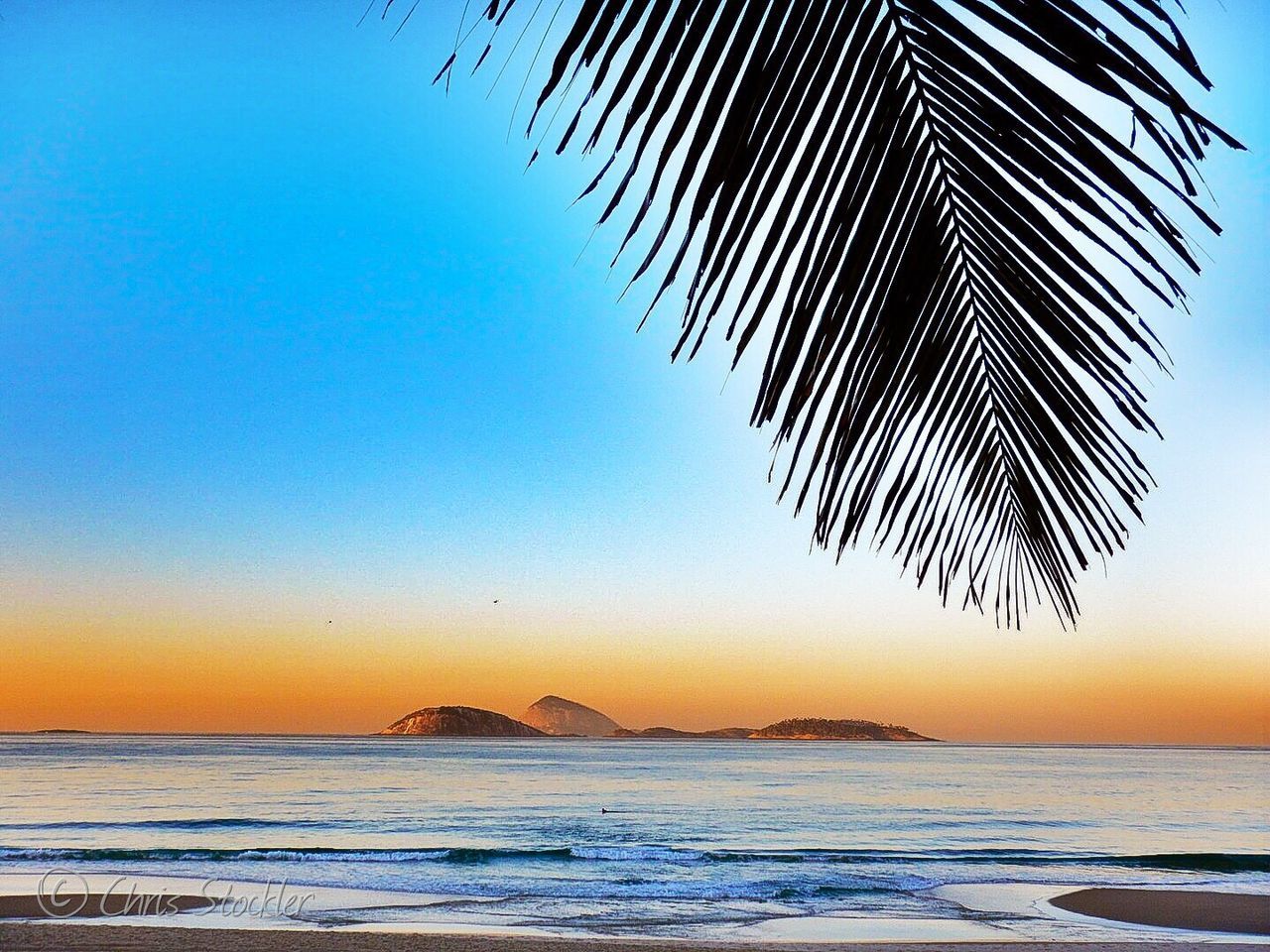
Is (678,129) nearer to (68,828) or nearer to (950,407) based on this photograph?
(950,407)

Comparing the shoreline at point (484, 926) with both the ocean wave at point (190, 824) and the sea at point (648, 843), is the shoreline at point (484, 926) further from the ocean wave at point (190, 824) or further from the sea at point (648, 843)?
the ocean wave at point (190, 824)

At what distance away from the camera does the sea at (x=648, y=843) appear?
46.9ft

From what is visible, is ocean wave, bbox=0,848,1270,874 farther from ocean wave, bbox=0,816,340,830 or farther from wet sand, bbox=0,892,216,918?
wet sand, bbox=0,892,216,918

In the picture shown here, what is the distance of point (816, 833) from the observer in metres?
26.4

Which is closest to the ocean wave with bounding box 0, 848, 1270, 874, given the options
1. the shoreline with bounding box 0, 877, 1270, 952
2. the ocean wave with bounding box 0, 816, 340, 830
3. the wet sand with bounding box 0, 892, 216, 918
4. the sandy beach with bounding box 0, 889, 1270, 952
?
the shoreline with bounding box 0, 877, 1270, 952

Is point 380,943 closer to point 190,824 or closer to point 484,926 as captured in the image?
point 484,926

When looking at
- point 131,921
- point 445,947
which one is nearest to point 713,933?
point 445,947

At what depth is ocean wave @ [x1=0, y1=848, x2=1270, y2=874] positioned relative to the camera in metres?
19.6

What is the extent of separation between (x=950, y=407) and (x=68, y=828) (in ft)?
93.5

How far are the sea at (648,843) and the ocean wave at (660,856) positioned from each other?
89 mm

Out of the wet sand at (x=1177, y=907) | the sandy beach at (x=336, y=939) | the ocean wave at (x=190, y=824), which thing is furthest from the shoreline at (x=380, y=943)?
the ocean wave at (x=190, y=824)

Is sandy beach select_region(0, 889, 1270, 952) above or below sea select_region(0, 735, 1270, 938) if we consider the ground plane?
above

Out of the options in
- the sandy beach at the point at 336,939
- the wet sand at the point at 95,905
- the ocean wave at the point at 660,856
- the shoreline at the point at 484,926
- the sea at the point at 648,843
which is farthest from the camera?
the ocean wave at the point at 660,856

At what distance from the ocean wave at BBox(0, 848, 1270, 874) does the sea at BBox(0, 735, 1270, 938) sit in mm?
89
